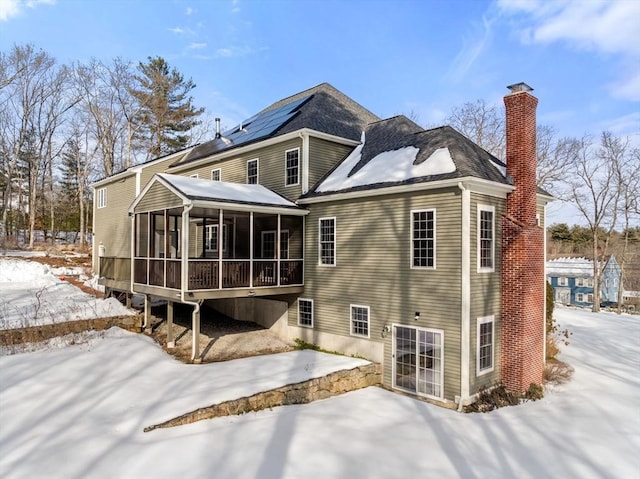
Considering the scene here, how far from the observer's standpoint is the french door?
1096 cm

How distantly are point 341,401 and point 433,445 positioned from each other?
9.44 ft

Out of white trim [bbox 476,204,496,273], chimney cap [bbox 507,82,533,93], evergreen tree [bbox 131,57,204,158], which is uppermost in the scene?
evergreen tree [bbox 131,57,204,158]

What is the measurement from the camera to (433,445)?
25.1ft

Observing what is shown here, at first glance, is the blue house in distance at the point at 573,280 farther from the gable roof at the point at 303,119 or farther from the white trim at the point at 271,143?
the white trim at the point at 271,143

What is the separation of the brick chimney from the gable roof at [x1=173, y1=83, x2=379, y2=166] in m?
6.25

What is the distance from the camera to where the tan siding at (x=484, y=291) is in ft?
35.2

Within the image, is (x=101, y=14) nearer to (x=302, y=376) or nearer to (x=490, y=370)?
(x=302, y=376)

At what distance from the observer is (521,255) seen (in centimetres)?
1144

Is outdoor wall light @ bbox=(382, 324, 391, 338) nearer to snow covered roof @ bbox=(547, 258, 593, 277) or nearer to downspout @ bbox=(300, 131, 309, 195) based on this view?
downspout @ bbox=(300, 131, 309, 195)

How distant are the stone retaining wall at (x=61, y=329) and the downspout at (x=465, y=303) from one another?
11080 millimetres

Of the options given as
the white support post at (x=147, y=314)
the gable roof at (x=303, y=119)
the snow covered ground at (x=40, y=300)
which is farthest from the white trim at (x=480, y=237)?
the snow covered ground at (x=40, y=300)

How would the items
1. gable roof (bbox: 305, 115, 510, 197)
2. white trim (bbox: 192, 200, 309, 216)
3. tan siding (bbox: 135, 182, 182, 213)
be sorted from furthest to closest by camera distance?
tan siding (bbox: 135, 182, 182, 213)
white trim (bbox: 192, 200, 309, 216)
gable roof (bbox: 305, 115, 510, 197)

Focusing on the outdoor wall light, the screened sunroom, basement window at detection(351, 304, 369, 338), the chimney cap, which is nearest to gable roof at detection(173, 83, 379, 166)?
the screened sunroom

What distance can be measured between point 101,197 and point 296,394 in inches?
830
